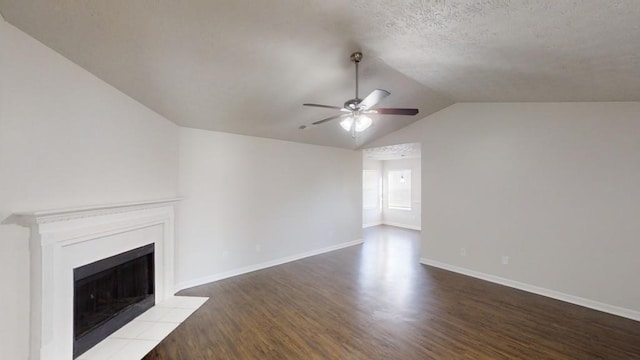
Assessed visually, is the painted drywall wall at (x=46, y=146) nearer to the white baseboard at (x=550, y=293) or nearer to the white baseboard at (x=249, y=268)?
the white baseboard at (x=249, y=268)

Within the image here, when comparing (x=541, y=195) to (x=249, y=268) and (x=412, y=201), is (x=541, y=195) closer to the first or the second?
(x=249, y=268)

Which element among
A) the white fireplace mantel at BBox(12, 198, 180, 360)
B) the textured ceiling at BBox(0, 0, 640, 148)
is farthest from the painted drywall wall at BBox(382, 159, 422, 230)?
the white fireplace mantel at BBox(12, 198, 180, 360)

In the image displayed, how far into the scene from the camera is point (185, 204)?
3982 millimetres

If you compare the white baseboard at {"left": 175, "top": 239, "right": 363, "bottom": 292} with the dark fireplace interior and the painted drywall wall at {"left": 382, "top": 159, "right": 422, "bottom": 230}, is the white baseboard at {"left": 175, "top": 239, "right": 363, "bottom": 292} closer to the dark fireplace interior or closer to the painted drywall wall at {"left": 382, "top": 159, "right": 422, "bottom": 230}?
the dark fireplace interior

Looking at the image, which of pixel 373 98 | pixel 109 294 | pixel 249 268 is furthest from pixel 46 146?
pixel 249 268

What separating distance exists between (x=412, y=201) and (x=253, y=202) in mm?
5786

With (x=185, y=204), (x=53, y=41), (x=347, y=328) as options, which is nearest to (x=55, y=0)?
(x=53, y=41)

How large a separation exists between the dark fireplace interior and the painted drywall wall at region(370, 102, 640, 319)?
15.2 feet

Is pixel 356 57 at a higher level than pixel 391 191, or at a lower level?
higher

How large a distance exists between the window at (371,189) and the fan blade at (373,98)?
647cm

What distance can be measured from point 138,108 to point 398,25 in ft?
9.89

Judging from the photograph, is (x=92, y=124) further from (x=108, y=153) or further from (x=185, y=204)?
(x=185, y=204)

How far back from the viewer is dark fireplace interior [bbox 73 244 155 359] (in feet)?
8.04

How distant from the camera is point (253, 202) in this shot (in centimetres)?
477
